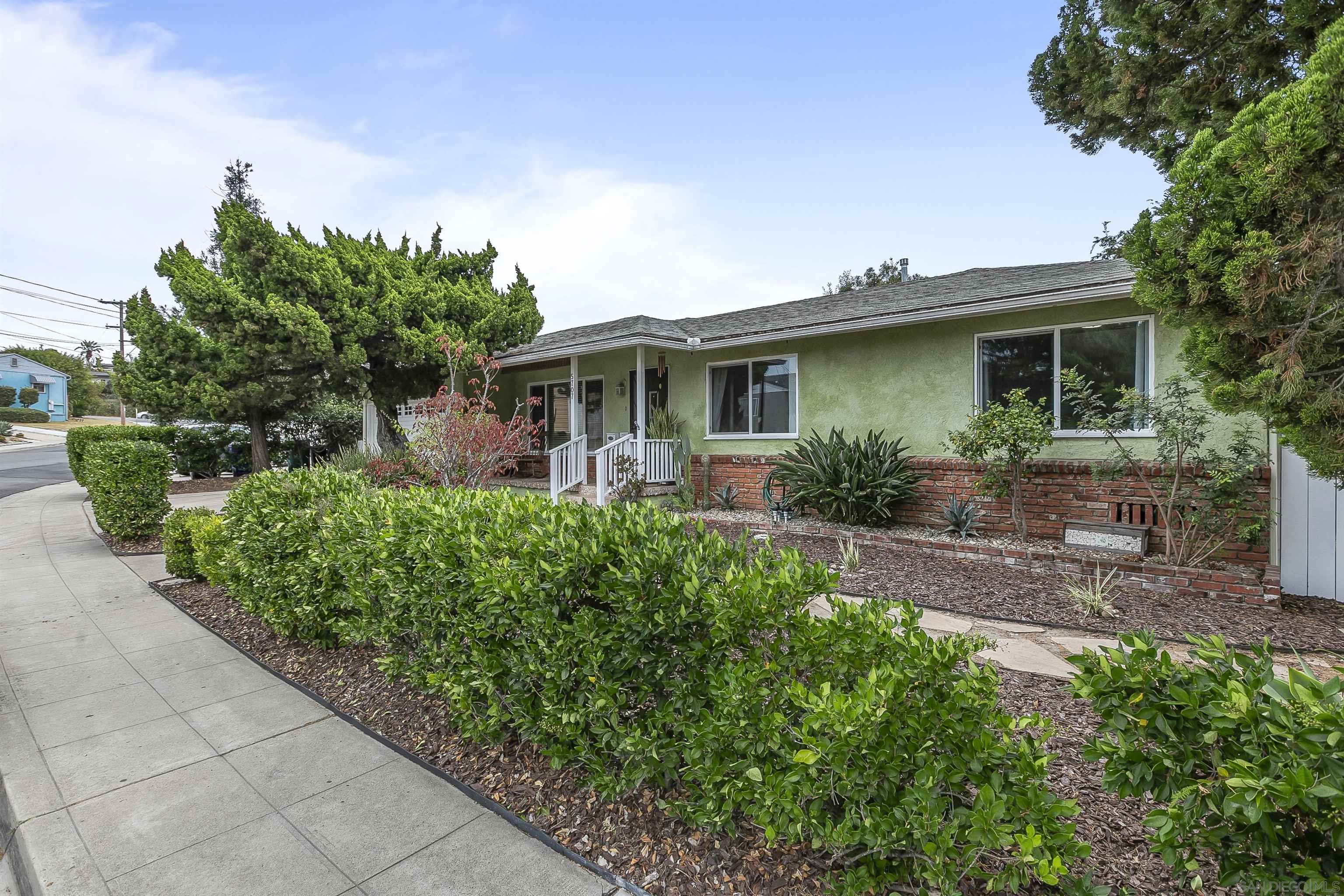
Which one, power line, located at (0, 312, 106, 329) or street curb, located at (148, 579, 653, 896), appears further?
power line, located at (0, 312, 106, 329)

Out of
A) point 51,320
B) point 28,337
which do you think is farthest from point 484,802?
point 28,337

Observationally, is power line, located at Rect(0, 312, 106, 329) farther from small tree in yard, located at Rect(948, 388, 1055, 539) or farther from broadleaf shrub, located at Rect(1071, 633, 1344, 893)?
broadleaf shrub, located at Rect(1071, 633, 1344, 893)

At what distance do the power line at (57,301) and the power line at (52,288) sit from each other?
1.16ft

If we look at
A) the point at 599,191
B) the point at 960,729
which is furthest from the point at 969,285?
the point at 960,729

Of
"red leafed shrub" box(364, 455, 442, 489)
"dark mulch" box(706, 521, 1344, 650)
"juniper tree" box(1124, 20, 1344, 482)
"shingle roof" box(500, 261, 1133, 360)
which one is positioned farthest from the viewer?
"red leafed shrub" box(364, 455, 442, 489)

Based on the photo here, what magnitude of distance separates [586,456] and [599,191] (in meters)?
6.34

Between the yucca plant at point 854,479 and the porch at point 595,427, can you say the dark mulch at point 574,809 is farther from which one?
the yucca plant at point 854,479

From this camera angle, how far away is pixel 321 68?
8742 mm

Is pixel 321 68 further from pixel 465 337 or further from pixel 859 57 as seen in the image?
pixel 859 57

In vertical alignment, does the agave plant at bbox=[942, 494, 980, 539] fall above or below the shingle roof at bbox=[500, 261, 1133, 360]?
below

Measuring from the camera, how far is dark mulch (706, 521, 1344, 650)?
4.19 metres

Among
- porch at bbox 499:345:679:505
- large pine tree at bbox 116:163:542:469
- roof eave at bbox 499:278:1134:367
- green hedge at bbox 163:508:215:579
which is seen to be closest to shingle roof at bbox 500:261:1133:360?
roof eave at bbox 499:278:1134:367

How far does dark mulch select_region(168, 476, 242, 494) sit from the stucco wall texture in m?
11.4

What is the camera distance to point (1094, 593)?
4.77 m
